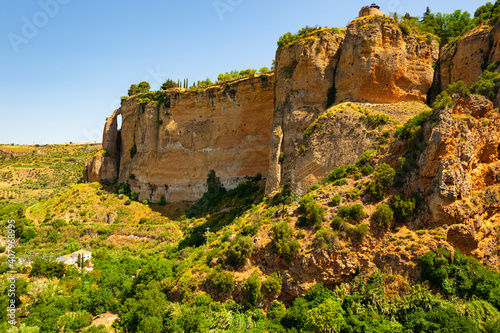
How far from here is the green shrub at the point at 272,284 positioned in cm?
2028

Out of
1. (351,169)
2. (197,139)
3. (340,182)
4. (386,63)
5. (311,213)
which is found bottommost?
(311,213)

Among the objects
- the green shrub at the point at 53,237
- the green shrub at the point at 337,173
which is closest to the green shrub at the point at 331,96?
the green shrub at the point at 337,173

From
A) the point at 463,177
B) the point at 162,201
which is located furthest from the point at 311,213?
the point at 162,201

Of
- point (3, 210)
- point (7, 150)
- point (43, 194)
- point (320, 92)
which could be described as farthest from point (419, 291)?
point (7, 150)

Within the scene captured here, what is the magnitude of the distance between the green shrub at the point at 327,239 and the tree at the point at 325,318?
131 inches

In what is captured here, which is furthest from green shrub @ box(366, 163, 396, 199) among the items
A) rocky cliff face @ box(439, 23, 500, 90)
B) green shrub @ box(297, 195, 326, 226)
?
rocky cliff face @ box(439, 23, 500, 90)

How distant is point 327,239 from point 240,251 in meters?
5.44

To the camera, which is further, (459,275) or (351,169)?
(351,169)

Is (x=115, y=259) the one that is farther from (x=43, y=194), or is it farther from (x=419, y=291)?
(x=43, y=194)

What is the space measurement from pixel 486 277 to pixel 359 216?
6774 mm

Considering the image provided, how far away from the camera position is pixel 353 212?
2109cm

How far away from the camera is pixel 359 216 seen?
20.9 metres

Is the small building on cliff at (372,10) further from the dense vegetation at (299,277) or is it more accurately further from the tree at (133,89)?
the tree at (133,89)

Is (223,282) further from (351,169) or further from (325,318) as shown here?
(351,169)
